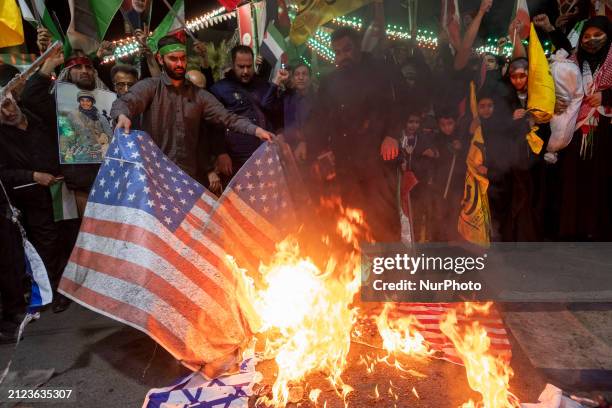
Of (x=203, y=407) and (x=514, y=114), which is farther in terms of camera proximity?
(x=514, y=114)

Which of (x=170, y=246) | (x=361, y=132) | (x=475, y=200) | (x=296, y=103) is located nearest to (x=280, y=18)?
(x=296, y=103)

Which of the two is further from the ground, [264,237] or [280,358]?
[264,237]

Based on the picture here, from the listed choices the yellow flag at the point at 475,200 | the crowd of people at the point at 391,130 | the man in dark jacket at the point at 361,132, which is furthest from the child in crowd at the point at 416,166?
the yellow flag at the point at 475,200

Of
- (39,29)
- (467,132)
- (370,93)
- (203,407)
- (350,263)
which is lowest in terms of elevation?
(203,407)

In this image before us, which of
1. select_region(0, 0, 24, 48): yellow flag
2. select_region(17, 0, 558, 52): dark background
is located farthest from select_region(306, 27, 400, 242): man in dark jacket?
select_region(0, 0, 24, 48): yellow flag

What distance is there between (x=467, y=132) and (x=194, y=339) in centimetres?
419

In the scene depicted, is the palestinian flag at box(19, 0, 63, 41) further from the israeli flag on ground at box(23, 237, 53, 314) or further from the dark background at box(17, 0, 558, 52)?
the israeli flag on ground at box(23, 237, 53, 314)

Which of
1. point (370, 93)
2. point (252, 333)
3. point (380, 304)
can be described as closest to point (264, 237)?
point (252, 333)

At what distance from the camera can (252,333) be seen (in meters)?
3.51

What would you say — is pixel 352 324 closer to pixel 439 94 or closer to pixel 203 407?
pixel 203 407

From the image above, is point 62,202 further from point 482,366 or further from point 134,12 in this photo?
point 482,366

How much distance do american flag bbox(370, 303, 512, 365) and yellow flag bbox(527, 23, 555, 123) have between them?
Result: 2603 millimetres

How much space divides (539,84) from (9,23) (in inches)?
251

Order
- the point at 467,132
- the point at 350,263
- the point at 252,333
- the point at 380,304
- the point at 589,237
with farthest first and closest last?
1. the point at 589,237
2. the point at 467,132
3. the point at 350,263
4. the point at 380,304
5. the point at 252,333
